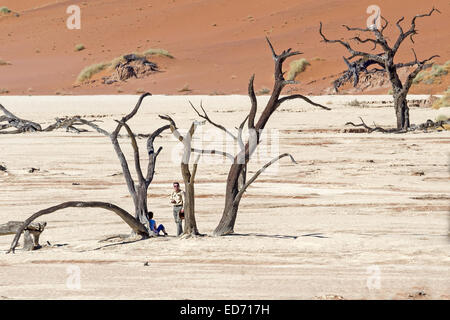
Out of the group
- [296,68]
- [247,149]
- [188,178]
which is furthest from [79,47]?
[188,178]

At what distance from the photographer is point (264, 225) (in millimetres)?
12219

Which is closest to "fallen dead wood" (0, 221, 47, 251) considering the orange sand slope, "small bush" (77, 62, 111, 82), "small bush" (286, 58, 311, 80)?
the orange sand slope

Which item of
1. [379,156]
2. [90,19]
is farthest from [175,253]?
[90,19]

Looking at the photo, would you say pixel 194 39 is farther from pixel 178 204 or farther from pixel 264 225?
pixel 178 204

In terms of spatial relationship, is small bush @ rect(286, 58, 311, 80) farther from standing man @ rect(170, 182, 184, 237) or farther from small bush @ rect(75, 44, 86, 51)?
standing man @ rect(170, 182, 184, 237)

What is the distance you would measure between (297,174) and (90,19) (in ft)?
220

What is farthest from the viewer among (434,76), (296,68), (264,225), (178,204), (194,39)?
(194,39)

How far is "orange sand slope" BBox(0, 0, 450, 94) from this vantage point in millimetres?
51812

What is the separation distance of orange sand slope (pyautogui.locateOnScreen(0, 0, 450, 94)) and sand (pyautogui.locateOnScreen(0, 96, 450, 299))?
→ 2170 cm

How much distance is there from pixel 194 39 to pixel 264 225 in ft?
194
